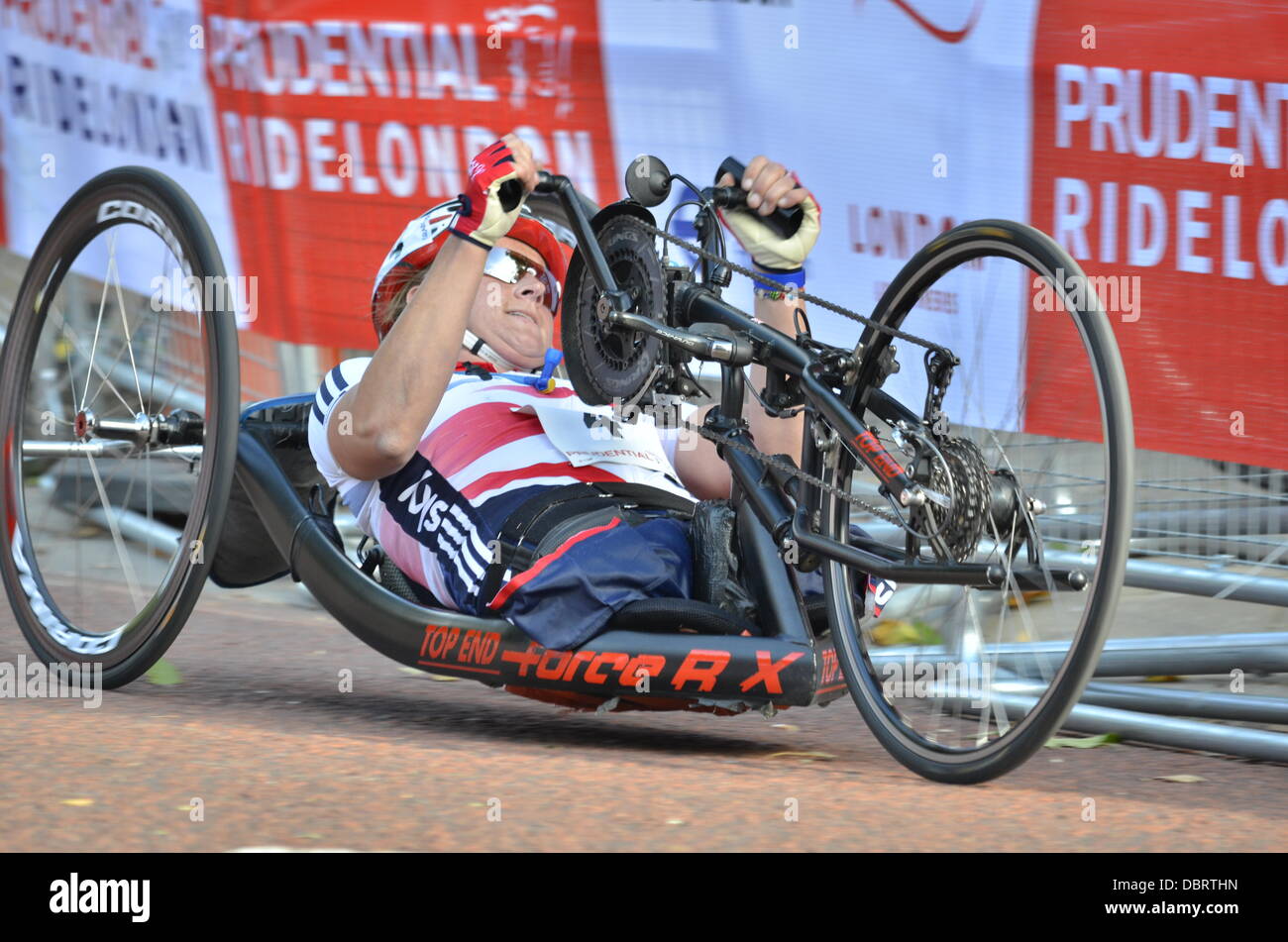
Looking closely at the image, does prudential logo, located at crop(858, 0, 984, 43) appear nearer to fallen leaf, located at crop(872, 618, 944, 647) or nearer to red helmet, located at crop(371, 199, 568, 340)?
red helmet, located at crop(371, 199, 568, 340)

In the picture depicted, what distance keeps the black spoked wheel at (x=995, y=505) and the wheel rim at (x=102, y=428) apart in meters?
1.51

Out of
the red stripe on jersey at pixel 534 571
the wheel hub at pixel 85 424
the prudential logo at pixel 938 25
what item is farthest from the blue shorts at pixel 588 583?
the prudential logo at pixel 938 25

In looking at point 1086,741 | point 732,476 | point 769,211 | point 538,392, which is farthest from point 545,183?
point 1086,741

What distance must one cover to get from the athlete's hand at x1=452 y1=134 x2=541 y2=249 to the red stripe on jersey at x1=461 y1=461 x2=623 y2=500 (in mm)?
518

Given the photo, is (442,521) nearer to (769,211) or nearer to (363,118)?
(769,211)

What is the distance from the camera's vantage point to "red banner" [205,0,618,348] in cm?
559

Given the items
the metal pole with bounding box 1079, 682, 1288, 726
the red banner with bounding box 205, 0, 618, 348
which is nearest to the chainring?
the metal pole with bounding box 1079, 682, 1288, 726

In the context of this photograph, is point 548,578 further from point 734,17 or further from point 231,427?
point 734,17

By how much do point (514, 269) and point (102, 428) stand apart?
3.25 ft

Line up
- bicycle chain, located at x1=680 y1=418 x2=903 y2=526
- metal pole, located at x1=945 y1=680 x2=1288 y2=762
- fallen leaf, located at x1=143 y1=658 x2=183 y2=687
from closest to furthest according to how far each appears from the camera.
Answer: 1. bicycle chain, located at x1=680 y1=418 x2=903 y2=526
2. metal pole, located at x1=945 y1=680 x2=1288 y2=762
3. fallen leaf, located at x1=143 y1=658 x2=183 y2=687

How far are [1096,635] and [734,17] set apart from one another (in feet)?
9.56

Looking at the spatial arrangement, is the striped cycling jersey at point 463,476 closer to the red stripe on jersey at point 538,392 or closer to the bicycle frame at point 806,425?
the red stripe on jersey at point 538,392

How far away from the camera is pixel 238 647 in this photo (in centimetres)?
509

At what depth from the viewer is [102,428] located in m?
4.11
